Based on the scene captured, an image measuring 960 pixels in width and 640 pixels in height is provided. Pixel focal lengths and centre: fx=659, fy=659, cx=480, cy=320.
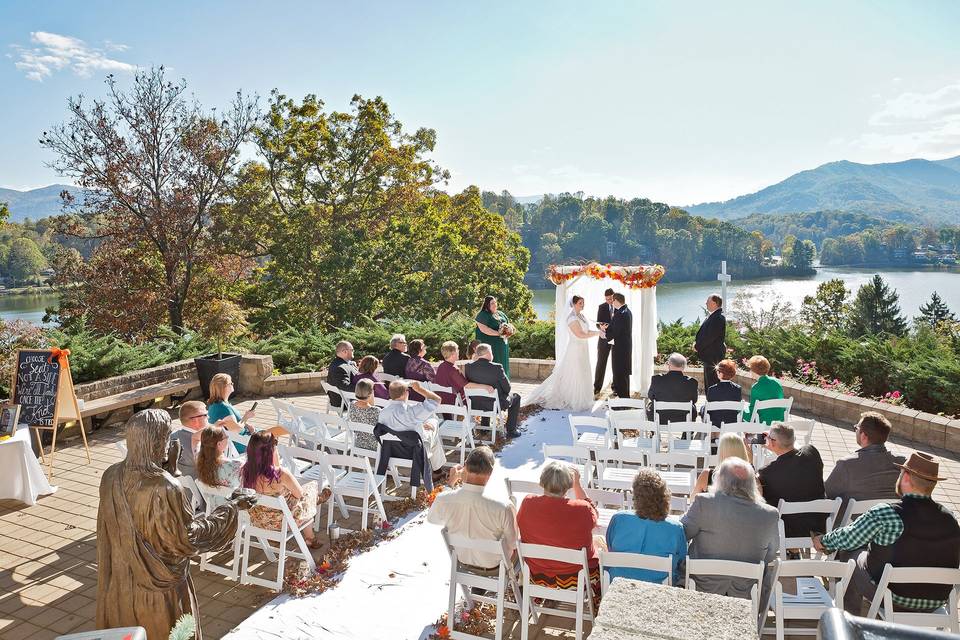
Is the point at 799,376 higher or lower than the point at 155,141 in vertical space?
lower

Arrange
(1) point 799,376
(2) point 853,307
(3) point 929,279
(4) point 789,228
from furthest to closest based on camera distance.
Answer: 1. (4) point 789,228
2. (3) point 929,279
3. (2) point 853,307
4. (1) point 799,376

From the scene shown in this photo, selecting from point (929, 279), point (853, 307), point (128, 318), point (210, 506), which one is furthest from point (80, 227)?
point (929, 279)

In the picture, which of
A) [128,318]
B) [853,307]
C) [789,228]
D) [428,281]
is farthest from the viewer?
[789,228]

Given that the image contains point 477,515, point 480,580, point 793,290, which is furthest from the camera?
point 793,290

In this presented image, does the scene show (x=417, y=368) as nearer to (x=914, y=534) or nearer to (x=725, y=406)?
(x=725, y=406)

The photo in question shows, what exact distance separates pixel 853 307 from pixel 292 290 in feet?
103

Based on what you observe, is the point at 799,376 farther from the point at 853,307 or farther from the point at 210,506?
the point at 853,307

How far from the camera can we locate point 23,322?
12.0m

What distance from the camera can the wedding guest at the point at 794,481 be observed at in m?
4.79

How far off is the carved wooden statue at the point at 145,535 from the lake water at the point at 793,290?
1876 inches

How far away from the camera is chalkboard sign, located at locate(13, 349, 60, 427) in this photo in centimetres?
727

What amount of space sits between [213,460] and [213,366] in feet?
18.8

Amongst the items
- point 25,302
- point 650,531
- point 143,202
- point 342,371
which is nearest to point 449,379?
point 342,371

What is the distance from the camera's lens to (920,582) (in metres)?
3.62
